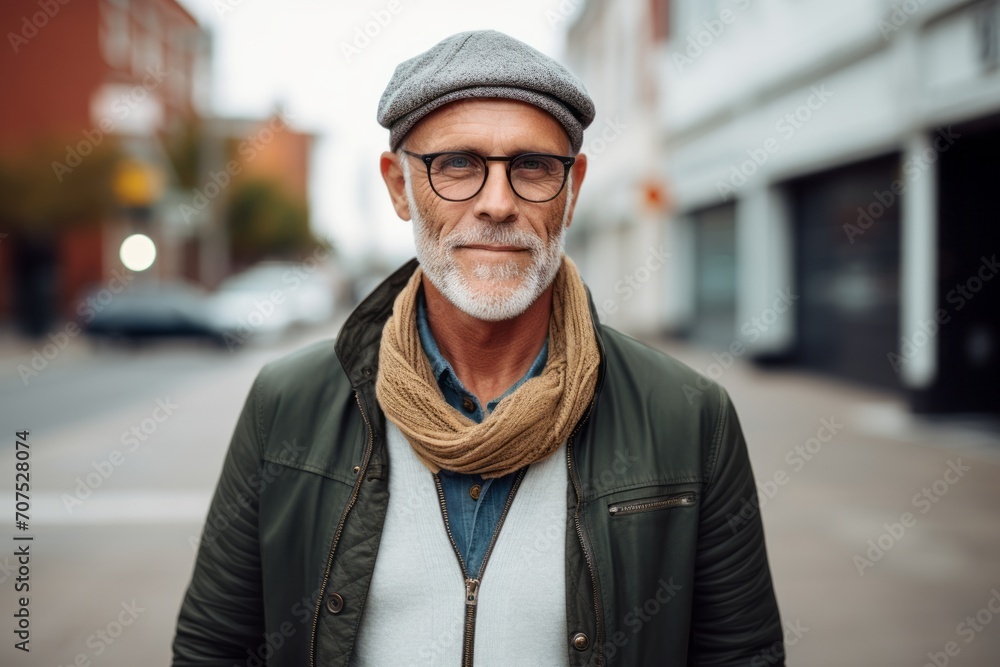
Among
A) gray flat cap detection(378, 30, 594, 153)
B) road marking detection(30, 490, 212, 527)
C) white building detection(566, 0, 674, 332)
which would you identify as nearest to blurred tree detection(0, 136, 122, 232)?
white building detection(566, 0, 674, 332)

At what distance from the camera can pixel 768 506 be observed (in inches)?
253

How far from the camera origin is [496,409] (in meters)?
1.79

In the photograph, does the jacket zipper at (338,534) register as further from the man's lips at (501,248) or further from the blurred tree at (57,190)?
the blurred tree at (57,190)

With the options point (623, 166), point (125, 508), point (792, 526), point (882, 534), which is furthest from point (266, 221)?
point (882, 534)

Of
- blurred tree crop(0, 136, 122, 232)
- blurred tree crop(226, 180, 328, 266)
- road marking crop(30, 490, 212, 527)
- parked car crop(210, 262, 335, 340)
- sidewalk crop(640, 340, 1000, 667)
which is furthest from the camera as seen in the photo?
blurred tree crop(226, 180, 328, 266)

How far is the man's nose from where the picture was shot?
5.87ft

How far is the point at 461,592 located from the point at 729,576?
1.80 ft

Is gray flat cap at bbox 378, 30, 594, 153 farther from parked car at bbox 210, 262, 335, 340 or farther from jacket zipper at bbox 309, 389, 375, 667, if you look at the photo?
parked car at bbox 210, 262, 335, 340

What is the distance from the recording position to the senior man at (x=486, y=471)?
1761mm

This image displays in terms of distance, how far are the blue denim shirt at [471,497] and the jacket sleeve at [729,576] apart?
0.41 meters

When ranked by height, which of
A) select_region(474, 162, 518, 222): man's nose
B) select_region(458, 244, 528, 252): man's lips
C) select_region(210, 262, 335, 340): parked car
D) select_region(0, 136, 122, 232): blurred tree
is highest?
select_region(0, 136, 122, 232): blurred tree

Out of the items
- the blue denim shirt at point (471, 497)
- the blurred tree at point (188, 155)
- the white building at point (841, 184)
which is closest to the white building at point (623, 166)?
the white building at point (841, 184)

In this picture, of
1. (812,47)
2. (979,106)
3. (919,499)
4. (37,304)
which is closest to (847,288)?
(812,47)

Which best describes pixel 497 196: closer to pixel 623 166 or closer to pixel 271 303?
pixel 271 303
